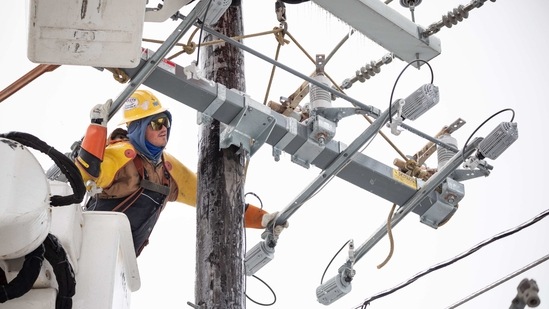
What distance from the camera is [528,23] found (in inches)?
531

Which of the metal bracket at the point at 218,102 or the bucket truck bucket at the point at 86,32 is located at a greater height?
the metal bracket at the point at 218,102

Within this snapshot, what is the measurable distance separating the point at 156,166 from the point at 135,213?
1.41 ft

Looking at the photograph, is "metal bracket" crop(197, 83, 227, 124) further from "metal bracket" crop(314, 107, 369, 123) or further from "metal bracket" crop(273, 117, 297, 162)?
"metal bracket" crop(314, 107, 369, 123)

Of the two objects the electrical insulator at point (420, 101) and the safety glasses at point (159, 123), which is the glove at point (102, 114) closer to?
the safety glasses at point (159, 123)

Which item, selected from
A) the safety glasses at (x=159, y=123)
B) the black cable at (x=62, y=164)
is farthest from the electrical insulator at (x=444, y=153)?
the black cable at (x=62, y=164)

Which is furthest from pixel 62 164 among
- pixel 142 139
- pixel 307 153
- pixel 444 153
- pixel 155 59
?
pixel 444 153

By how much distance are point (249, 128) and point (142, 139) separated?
3.12ft

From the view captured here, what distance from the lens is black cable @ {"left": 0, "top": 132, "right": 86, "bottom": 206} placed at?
4203 mm

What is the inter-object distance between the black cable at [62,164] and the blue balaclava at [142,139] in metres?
3.20

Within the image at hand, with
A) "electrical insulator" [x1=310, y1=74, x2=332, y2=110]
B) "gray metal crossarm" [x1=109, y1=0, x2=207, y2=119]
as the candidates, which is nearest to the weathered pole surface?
"electrical insulator" [x1=310, y1=74, x2=332, y2=110]

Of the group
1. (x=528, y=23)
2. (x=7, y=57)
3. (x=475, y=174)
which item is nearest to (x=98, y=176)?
(x=475, y=174)

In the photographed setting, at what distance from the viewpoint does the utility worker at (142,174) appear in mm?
7309

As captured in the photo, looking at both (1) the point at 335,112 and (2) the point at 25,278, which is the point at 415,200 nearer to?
(1) the point at 335,112

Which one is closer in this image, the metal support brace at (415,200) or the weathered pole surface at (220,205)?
the weathered pole surface at (220,205)
